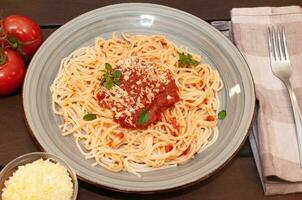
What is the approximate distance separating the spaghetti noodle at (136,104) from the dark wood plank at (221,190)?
0.32 feet

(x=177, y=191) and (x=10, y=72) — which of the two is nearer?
(x=177, y=191)

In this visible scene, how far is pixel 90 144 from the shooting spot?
177 centimetres

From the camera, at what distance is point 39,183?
145 cm

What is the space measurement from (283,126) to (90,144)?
30.0 inches

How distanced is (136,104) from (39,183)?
55 cm

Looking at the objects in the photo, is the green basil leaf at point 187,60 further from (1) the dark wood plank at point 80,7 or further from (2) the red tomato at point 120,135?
(2) the red tomato at point 120,135

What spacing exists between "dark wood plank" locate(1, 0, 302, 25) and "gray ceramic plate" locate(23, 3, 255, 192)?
0.68 ft

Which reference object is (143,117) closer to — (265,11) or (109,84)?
(109,84)

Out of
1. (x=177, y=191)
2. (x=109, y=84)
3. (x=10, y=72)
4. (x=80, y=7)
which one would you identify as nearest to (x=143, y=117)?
(x=109, y=84)

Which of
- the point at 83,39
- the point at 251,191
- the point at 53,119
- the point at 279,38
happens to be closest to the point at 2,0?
the point at 83,39

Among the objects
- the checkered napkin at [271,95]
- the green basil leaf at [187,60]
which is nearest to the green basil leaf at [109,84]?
the green basil leaf at [187,60]

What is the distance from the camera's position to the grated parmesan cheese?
4.71 feet

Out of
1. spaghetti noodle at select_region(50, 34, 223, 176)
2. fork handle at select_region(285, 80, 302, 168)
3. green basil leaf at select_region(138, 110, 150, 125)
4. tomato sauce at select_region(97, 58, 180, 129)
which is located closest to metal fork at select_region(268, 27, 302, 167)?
fork handle at select_region(285, 80, 302, 168)

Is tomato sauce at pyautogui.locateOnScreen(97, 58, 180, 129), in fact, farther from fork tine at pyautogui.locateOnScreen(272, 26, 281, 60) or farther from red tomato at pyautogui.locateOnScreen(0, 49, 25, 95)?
fork tine at pyautogui.locateOnScreen(272, 26, 281, 60)
